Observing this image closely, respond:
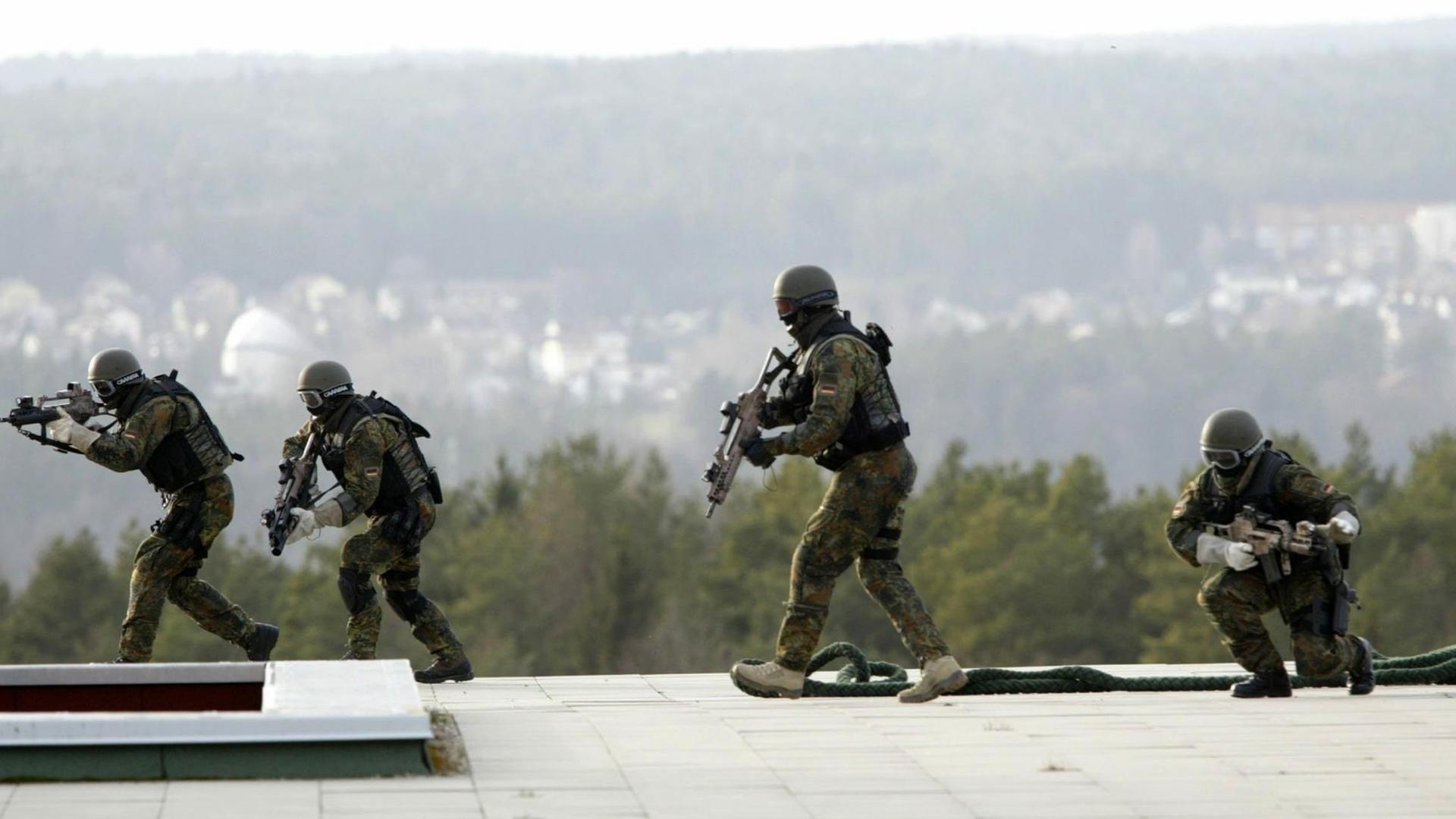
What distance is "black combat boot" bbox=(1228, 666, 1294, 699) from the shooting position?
33.7 ft

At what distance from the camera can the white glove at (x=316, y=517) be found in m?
11.0

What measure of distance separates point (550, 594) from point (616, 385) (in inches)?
4154

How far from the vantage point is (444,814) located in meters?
6.72

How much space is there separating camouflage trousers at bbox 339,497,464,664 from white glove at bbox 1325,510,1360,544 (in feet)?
14.6

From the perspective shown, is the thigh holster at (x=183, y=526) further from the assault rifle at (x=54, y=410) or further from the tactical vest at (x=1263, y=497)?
the tactical vest at (x=1263, y=497)

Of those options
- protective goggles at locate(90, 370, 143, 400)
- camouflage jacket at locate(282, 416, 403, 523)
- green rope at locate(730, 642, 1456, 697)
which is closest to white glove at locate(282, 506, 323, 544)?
camouflage jacket at locate(282, 416, 403, 523)

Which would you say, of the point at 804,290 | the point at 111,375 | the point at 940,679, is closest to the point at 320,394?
the point at 111,375

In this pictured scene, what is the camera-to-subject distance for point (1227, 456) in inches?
391

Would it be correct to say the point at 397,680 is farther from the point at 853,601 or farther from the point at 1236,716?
the point at 853,601

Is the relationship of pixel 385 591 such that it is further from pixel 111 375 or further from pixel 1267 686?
pixel 1267 686

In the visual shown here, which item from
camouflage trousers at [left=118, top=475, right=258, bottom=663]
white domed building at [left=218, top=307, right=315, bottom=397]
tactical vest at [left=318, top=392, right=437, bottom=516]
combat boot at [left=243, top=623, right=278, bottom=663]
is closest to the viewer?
tactical vest at [left=318, top=392, right=437, bottom=516]

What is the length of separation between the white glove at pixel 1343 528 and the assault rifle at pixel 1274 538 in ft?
0.09

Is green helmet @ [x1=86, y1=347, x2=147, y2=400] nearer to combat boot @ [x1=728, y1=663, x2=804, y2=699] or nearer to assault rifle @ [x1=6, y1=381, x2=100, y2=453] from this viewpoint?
assault rifle @ [x1=6, y1=381, x2=100, y2=453]

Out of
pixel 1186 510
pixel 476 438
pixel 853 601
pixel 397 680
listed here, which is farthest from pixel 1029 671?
pixel 476 438
